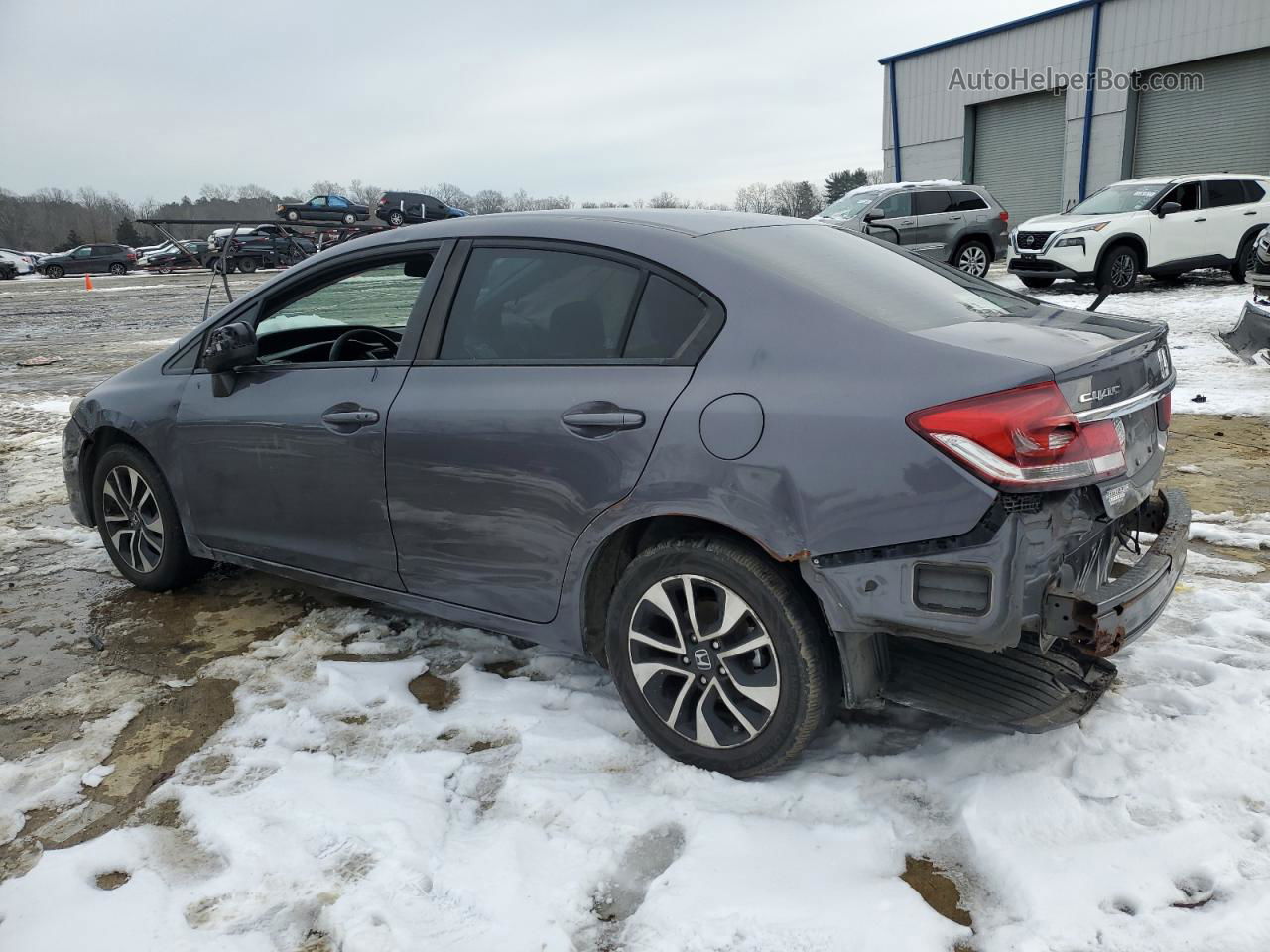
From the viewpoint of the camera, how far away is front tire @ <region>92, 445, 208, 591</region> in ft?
13.8

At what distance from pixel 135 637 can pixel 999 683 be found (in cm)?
340

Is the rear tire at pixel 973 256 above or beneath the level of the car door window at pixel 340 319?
beneath

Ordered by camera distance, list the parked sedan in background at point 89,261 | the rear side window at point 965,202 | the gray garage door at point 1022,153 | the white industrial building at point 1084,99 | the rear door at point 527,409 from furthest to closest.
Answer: the parked sedan in background at point 89,261, the gray garage door at point 1022,153, the white industrial building at point 1084,99, the rear side window at point 965,202, the rear door at point 527,409

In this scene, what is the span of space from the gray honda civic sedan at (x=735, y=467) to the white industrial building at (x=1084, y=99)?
2516 centimetres

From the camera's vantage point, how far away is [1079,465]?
2.26 metres

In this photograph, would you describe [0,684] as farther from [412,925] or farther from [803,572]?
[803,572]

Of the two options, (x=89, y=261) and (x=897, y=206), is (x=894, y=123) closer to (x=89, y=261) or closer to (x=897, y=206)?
(x=897, y=206)

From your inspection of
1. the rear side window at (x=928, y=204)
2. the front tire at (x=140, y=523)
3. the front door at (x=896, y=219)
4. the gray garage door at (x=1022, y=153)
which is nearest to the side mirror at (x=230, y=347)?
the front tire at (x=140, y=523)

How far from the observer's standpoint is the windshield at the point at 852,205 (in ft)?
58.4

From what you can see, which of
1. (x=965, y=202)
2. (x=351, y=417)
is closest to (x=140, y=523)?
(x=351, y=417)

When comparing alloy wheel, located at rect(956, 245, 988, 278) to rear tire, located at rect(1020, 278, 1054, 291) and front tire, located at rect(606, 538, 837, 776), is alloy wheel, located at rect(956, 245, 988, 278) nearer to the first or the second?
rear tire, located at rect(1020, 278, 1054, 291)

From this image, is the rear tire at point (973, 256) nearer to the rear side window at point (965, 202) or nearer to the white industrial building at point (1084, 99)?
the rear side window at point (965, 202)

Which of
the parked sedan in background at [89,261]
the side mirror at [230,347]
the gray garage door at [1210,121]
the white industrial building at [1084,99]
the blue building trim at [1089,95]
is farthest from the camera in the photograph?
the parked sedan in background at [89,261]

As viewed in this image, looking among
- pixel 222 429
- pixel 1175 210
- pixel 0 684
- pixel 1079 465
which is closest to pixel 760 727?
pixel 1079 465
